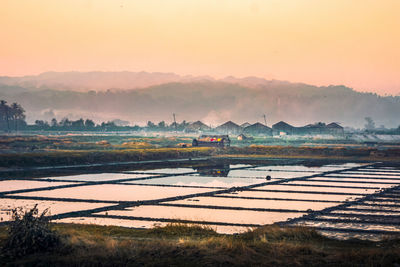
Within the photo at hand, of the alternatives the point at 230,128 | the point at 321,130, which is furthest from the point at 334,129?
the point at 230,128

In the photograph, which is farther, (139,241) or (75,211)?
(75,211)

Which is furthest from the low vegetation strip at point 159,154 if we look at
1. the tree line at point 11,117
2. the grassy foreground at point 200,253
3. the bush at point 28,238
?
the tree line at point 11,117

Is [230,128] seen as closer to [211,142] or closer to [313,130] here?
[313,130]

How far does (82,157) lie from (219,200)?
26.8 meters

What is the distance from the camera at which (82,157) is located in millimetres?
46281

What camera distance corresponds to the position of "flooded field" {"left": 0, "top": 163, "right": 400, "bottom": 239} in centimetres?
1659

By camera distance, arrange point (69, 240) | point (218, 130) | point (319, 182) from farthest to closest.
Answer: point (218, 130) → point (319, 182) → point (69, 240)

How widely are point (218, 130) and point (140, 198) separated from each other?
12628cm

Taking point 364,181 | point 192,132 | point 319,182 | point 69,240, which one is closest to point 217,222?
point 69,240

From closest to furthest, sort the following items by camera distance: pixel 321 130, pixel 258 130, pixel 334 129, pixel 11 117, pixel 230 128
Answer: pixel 258 130
pixel 230 128
pixel 334 129
pixel 321 130
pixel 11 117

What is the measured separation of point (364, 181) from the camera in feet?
104

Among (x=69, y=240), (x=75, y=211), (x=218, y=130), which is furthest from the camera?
(x=218, y=130)

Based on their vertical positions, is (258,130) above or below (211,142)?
above

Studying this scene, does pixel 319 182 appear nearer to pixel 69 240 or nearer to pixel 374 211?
pixel 374 211
